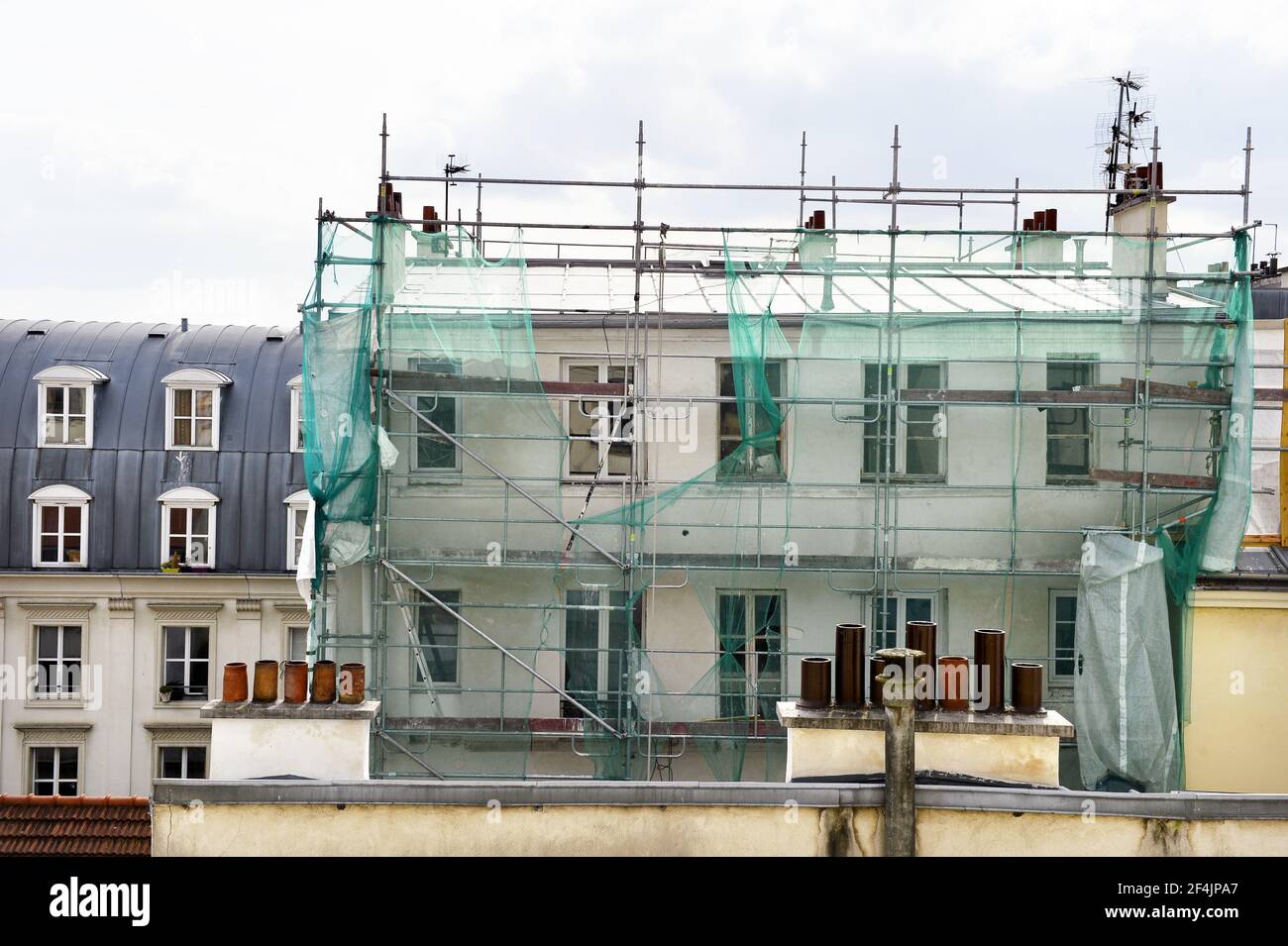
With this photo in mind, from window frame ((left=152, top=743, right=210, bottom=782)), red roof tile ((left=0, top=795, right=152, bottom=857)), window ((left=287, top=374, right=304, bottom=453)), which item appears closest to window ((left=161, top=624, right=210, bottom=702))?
window frame ((left=152, top=743, right=210, bottom=782))

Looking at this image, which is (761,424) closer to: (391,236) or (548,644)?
(548,644)

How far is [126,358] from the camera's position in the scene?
29.2 meters

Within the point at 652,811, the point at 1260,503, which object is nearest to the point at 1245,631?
the point at 1260,503

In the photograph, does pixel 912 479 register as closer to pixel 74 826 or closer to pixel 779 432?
pixel 779 432

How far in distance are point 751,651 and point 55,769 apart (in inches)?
727

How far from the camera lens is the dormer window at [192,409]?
2827 centimetres

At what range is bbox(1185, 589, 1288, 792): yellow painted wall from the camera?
15.1m

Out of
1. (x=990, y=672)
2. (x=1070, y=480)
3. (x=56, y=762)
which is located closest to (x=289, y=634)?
(x=56, y=762)

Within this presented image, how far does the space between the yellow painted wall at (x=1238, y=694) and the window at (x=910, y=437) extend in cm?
351

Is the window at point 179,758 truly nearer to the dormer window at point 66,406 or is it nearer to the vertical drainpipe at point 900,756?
the dormer window at point 66,406

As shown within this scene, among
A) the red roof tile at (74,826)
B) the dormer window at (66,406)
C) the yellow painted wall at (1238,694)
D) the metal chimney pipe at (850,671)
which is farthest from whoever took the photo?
the dormer window at (66,406)

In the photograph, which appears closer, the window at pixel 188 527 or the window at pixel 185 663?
the window at pixel 185 663

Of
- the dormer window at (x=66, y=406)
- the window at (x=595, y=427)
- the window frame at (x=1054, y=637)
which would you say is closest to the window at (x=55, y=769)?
the dormer window at (x=66, y=406)

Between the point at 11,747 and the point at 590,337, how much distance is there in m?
18.4
